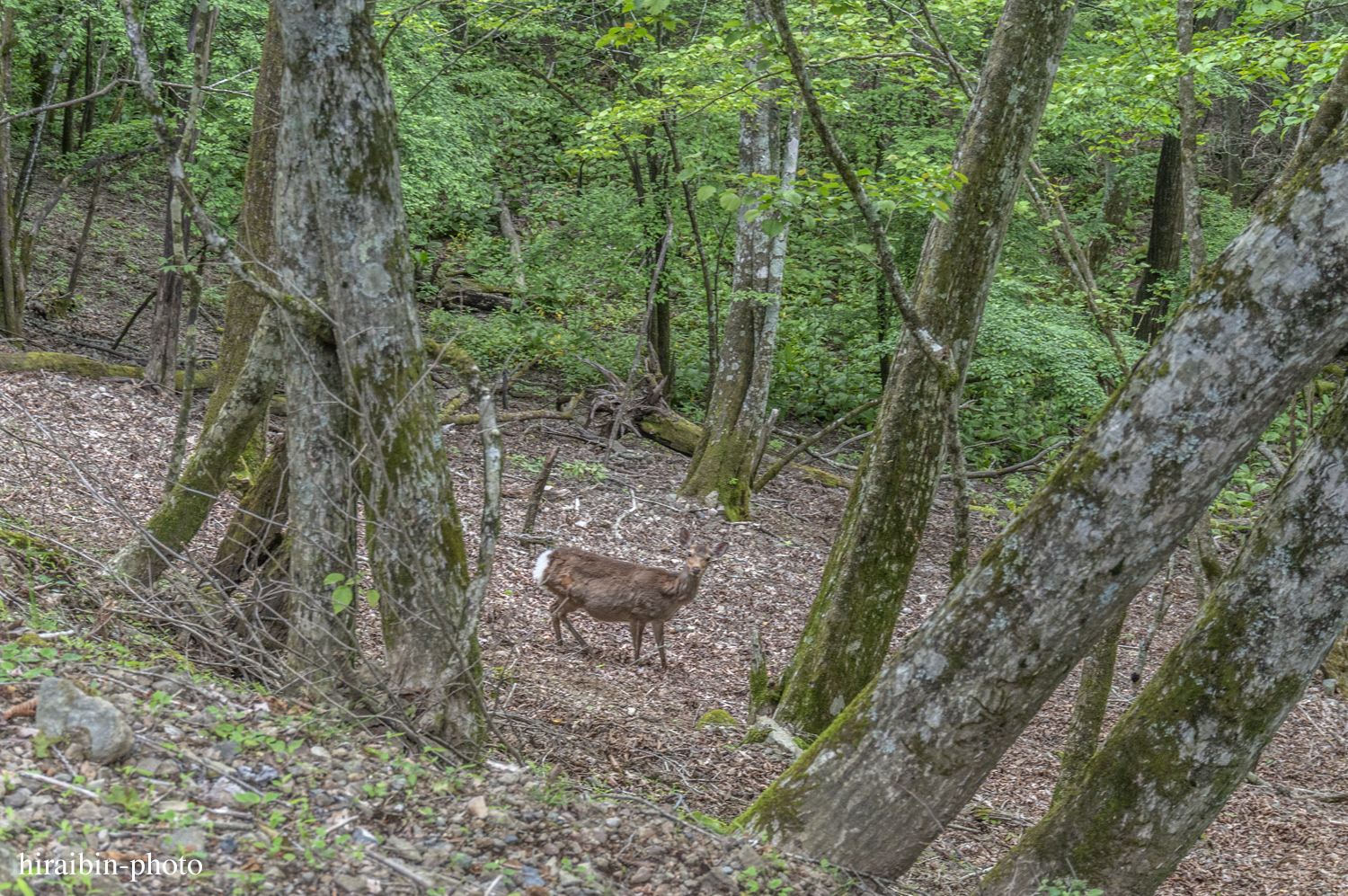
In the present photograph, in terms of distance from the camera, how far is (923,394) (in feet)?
18.3

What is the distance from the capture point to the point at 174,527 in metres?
5.29

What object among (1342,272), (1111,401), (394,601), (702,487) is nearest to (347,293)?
(394,601)

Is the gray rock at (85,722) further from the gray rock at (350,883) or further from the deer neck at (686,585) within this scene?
the deer neck at (686,585)

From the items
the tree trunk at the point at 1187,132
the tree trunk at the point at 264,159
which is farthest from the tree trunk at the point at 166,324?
the tree trunk at the point at 1187,132

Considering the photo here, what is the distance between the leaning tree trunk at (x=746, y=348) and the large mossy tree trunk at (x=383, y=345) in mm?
6732

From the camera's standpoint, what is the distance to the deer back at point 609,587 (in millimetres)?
7129

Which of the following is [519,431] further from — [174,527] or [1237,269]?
[1237,269]

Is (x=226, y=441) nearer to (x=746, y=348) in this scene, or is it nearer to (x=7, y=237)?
(x=7, y=237)

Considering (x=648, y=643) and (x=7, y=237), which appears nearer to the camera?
(x=648, y=643)

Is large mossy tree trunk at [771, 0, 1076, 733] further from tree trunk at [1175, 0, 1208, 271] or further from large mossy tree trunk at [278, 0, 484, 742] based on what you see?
large mossy tree trunk at [278, 0, 484, 742]

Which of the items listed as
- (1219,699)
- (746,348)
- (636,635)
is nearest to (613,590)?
(636,635)

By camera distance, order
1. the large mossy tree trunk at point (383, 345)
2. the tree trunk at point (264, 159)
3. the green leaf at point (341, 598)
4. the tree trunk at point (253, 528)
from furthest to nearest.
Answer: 1. the tree trunk at point (264, 159)
2. the tree trunk at point (253, 528)
3. the large mossy tree trunk at point (383, 345)
4. the green leaf at point (341, 598)

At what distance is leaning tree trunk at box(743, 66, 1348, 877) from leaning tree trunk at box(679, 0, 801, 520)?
7045 millimetres

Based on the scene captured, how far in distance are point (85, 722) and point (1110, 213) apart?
710 inches
